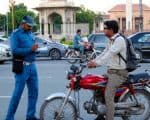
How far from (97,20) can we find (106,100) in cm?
10732

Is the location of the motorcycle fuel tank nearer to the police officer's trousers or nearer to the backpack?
the backpack

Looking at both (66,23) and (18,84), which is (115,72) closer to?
(18,84)

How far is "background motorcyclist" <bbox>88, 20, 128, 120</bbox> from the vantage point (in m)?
7.98

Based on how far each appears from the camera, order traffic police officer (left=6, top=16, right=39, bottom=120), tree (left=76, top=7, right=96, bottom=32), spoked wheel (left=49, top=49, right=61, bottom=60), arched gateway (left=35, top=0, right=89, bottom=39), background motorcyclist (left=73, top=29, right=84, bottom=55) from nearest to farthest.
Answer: traffic police officer (left=6, top=16, right=39, bottom=120) → background motorcyclist (left=73, top=29, right=84, bottom=55) → spoked wheel (left=49, top=49, right=61, bottom=60) → arched gateway (left=35, top=0, right=89, bottom=39) → tree (left=76, top=7, right=96, bottom=32)

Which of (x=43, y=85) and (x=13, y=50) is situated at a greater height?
(x=13, y=50)

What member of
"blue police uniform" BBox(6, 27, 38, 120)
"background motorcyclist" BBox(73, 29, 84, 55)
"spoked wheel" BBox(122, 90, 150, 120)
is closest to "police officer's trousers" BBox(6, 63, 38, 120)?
"blue police uniform" BBox(6, 27, 38, 120)

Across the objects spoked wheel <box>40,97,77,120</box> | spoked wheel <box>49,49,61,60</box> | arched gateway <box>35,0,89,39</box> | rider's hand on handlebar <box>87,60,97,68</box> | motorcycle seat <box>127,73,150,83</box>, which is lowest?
spoked wheel <box>40,97,77,120</box>

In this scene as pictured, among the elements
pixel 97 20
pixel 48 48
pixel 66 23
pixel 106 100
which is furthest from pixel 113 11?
pixel 106 100

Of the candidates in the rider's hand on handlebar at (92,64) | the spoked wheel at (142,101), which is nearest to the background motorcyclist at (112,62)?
the rider's hand on handlebar at (92,64)

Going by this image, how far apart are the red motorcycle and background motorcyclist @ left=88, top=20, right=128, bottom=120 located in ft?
0.48

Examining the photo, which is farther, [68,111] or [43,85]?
[43,85]

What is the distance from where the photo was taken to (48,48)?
31203 mm

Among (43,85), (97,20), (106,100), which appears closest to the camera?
(106,100)

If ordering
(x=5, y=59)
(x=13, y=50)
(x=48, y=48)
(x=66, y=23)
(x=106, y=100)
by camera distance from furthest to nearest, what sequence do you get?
(x=66, y=23) → (x=48, y=48) → (x=5, y=59) → (x=13, y=50) → (x=106, y=100)
